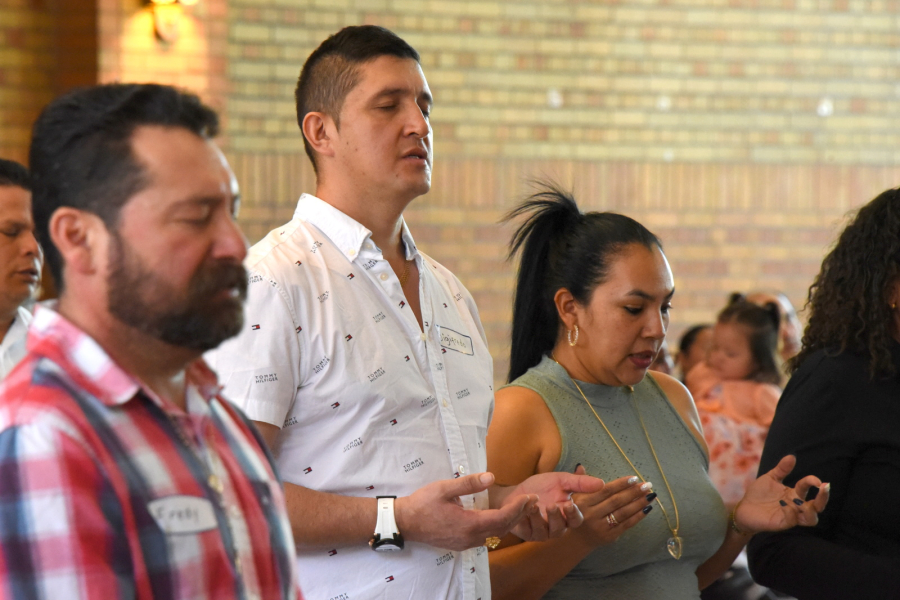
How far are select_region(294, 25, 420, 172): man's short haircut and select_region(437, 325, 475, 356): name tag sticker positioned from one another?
463 millimetres

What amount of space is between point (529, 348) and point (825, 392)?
746 millimetres

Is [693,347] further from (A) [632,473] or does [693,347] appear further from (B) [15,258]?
(B) [15,258]

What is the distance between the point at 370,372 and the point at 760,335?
9.28 ft

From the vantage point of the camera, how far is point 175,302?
3.66 ft

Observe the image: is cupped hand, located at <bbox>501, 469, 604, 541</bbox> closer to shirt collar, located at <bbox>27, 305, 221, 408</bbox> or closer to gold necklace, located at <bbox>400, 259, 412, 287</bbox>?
gold necklace, located at <bbox>400, 259, 412, 287</bbox>

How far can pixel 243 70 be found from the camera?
211 inches

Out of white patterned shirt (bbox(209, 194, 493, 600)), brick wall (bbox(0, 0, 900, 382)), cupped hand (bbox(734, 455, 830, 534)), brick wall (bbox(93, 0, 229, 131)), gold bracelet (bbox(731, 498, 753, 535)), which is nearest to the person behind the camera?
white patterned shirt (bbox(209, 194, 493, 600))

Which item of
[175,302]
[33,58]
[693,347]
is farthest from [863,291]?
[33,58]

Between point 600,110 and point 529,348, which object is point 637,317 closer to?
point 529,348

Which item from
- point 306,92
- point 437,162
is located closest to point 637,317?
point 306,92

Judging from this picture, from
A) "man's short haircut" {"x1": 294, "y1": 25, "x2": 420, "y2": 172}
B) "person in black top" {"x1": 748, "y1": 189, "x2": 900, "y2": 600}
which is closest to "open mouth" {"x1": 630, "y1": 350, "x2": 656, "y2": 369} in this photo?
"person in black top" {"x1": 748, "y1": 189, "x2": 900, "y2": 600}

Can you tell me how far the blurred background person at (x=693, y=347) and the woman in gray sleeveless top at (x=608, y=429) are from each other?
269cm

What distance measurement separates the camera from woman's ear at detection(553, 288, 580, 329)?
253 centimetres

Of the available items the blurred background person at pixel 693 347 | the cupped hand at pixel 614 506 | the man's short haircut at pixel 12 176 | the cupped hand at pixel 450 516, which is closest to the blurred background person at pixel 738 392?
the blurred background person at pixel 693 347
